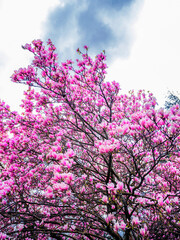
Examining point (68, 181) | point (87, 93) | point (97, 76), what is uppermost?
point (87, 93)

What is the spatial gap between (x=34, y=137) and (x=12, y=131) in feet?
3.36

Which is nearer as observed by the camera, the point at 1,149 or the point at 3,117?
the point at 1,149

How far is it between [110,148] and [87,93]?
5098 millimetres

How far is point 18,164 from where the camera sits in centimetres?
555

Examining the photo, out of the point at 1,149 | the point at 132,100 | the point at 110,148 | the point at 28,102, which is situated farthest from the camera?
the point at 132,100

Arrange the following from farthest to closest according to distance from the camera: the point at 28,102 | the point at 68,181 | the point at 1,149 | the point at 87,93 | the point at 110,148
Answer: the point at 87,93, the point at 28,102, the point at 1,149, the point at 110,148, the point at 68,181

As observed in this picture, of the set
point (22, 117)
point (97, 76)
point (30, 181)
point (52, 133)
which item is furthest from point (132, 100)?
point (30, 181)

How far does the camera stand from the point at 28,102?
6.07 meters

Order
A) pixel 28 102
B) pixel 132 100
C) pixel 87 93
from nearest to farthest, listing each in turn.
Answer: pixel 28 102
pixel 87 93
pixel 132 100

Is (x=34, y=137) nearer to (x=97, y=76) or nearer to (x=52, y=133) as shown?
(x=52, y=133)

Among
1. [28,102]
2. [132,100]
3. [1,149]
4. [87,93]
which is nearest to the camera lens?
[1,149]

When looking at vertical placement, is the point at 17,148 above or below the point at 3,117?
below

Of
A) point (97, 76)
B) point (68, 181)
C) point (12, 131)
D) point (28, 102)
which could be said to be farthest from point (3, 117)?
point (68, 181)

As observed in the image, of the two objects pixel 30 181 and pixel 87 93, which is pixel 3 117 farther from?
pixel 87 93
